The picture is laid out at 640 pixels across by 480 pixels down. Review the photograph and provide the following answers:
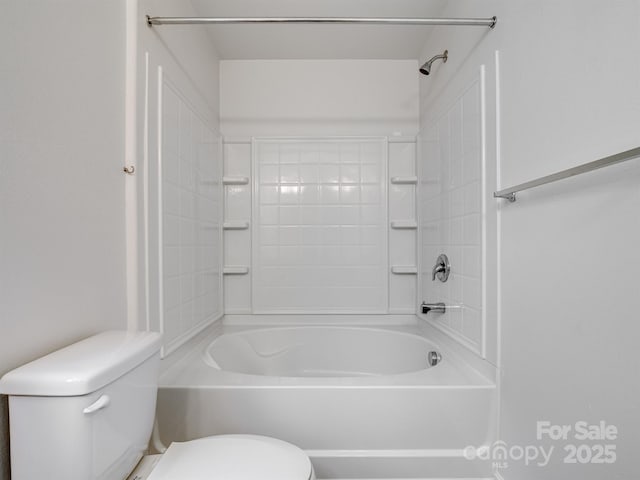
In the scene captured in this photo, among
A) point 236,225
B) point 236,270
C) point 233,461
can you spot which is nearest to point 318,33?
point 236,225

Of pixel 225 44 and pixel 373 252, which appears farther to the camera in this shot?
pixel 373 252

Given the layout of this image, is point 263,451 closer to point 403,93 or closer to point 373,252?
point 373,252

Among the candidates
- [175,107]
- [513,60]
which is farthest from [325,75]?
[513,60]

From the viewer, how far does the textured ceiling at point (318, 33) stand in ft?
6.13

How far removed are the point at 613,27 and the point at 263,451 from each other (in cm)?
146

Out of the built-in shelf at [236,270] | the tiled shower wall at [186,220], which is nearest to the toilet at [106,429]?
the tiled shower wall at [186,220]

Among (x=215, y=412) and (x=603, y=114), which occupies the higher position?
(x=603, y=114)

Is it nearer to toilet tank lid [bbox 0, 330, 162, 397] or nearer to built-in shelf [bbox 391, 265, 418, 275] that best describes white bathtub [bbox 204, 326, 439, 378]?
built-in shelf [bbox 391, 265, 418, 275]

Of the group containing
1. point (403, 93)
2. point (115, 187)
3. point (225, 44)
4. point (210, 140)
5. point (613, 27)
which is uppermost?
point (225, 44)

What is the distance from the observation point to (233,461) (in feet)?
3.13

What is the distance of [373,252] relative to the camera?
240 cm

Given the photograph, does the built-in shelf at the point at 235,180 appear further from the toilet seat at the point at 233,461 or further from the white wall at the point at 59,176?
the toilet seat at the point at 233,461

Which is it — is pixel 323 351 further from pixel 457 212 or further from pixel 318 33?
pixel 318 33

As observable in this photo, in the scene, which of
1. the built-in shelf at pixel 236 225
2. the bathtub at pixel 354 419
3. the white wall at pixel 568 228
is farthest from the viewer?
the built-in shelf at pixel 236 225
